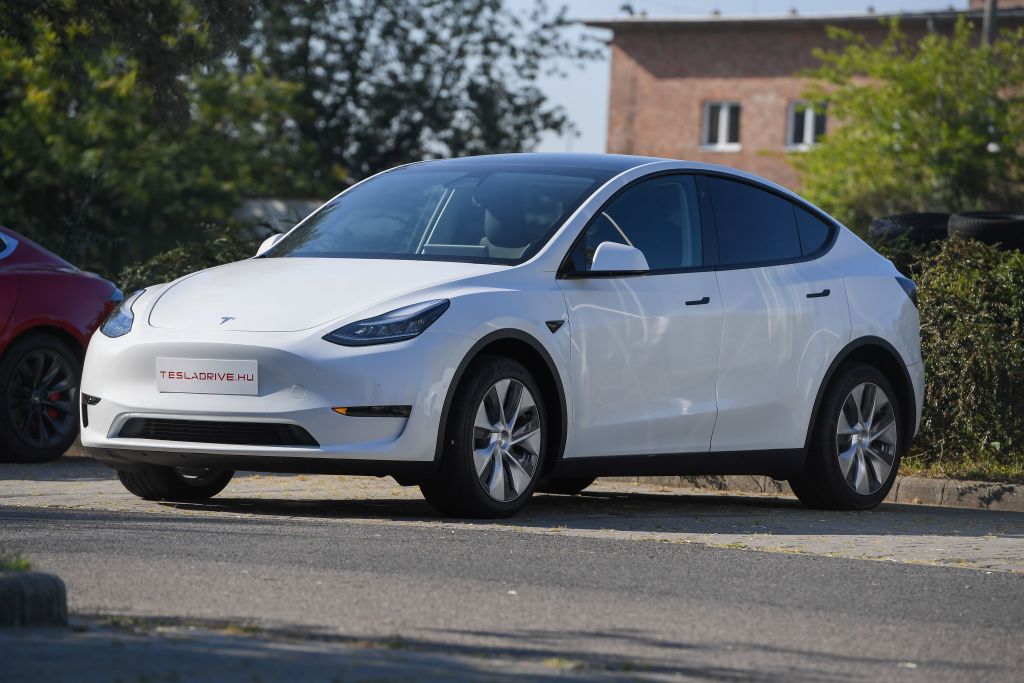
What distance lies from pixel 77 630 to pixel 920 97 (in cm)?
3709

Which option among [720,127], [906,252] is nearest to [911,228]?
[906,252]

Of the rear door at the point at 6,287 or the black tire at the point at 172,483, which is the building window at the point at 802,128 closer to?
the rear door at the point at 6,287

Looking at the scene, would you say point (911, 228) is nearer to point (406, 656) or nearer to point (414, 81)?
point (406, 656)

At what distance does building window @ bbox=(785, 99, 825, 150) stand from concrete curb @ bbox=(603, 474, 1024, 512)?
40.5 metres

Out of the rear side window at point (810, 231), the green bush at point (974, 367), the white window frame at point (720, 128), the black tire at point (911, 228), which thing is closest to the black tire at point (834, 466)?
the rear side window at point (810, 231)

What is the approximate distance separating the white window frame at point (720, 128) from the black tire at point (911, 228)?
3807 cm

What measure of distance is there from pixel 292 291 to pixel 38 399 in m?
3.83

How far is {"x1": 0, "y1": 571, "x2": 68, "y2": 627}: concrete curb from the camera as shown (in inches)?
200

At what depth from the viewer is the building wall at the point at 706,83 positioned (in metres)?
50.5

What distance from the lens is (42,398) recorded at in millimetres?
11531

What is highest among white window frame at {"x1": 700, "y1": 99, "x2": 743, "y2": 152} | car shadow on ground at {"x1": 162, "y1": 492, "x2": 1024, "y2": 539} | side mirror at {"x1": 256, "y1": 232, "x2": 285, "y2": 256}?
white window frame at {"x1": 700, "y1": 99, "x2": 743, "y2": 152}

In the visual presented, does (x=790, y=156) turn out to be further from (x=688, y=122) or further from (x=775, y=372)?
(x=775, y=372)

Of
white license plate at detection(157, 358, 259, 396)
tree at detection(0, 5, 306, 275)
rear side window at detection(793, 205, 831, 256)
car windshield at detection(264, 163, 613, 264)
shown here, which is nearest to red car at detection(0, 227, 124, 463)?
car windshield at detection(264, 163, 613, 264)

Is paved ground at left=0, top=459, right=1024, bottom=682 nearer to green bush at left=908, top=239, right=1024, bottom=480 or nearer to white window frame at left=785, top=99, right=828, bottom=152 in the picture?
green bush at left=908, top=239, right=1024, bottom=480
